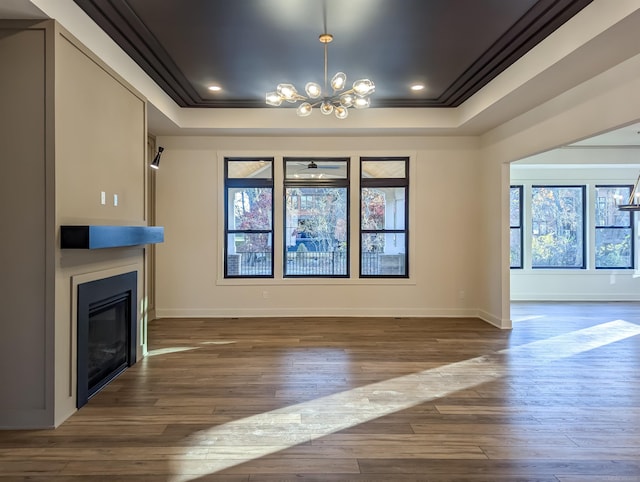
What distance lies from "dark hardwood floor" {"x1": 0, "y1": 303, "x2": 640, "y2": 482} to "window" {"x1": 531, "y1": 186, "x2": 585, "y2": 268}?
3.30 metres

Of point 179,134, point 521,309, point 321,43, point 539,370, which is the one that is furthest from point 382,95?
point 521,309

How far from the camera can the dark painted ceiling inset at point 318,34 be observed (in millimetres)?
3131

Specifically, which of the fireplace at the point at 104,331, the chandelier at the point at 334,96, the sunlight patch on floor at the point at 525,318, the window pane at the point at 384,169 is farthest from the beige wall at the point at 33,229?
the sunlight patch on floor at the point at 525,318

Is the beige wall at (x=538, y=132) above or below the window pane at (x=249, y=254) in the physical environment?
above

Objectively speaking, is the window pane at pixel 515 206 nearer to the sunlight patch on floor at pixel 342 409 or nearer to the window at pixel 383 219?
the window at pixel 383 219

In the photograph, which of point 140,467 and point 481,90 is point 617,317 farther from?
point 140,467

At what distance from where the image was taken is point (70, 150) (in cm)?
290

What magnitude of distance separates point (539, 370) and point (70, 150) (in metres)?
4.47

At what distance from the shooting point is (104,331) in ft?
11.5

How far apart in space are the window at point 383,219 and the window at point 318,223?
0.31 metres

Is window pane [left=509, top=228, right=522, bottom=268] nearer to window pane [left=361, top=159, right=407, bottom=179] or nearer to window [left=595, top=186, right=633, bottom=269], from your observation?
window [left=595, top=186, right=633, bottom=269]

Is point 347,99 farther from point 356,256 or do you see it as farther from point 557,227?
point 557,227

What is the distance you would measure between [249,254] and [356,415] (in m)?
3.84

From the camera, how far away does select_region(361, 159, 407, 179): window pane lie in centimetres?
634
